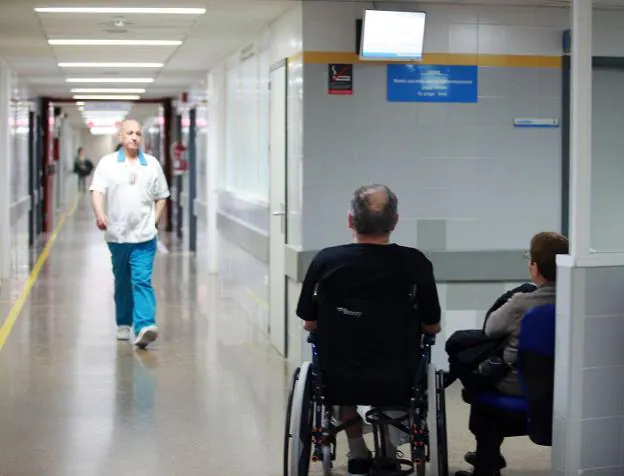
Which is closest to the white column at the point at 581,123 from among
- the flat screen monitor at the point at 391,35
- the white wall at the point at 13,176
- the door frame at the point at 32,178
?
the flat screen monitor at the point at 391,35

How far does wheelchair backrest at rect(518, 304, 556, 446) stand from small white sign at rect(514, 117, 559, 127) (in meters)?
3.06

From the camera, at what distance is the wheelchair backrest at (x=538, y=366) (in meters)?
4.16

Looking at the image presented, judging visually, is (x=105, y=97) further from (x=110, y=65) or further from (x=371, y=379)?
(x=371, y=379)

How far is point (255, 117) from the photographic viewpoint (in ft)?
32.5

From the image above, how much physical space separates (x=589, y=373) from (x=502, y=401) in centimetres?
34

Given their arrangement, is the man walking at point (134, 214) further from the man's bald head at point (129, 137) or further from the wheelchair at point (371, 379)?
the wheelchair at point (371, 379)

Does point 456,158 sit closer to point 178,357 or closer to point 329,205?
point 329,205

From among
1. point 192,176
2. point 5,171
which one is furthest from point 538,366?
point 192,176

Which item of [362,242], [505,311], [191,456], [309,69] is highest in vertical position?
[309,69]

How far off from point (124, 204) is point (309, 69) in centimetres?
183

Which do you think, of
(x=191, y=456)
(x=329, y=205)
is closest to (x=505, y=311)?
(x=191, y=456)

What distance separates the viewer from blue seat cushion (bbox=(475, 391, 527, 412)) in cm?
422

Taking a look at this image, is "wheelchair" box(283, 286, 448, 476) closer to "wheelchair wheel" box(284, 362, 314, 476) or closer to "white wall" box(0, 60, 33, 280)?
"wheelchair wheel" box(284, 362, 314, 476)

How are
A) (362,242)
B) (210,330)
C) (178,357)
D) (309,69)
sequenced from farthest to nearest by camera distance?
(210,330)
(178,357)
(309,69)
(362,242)
